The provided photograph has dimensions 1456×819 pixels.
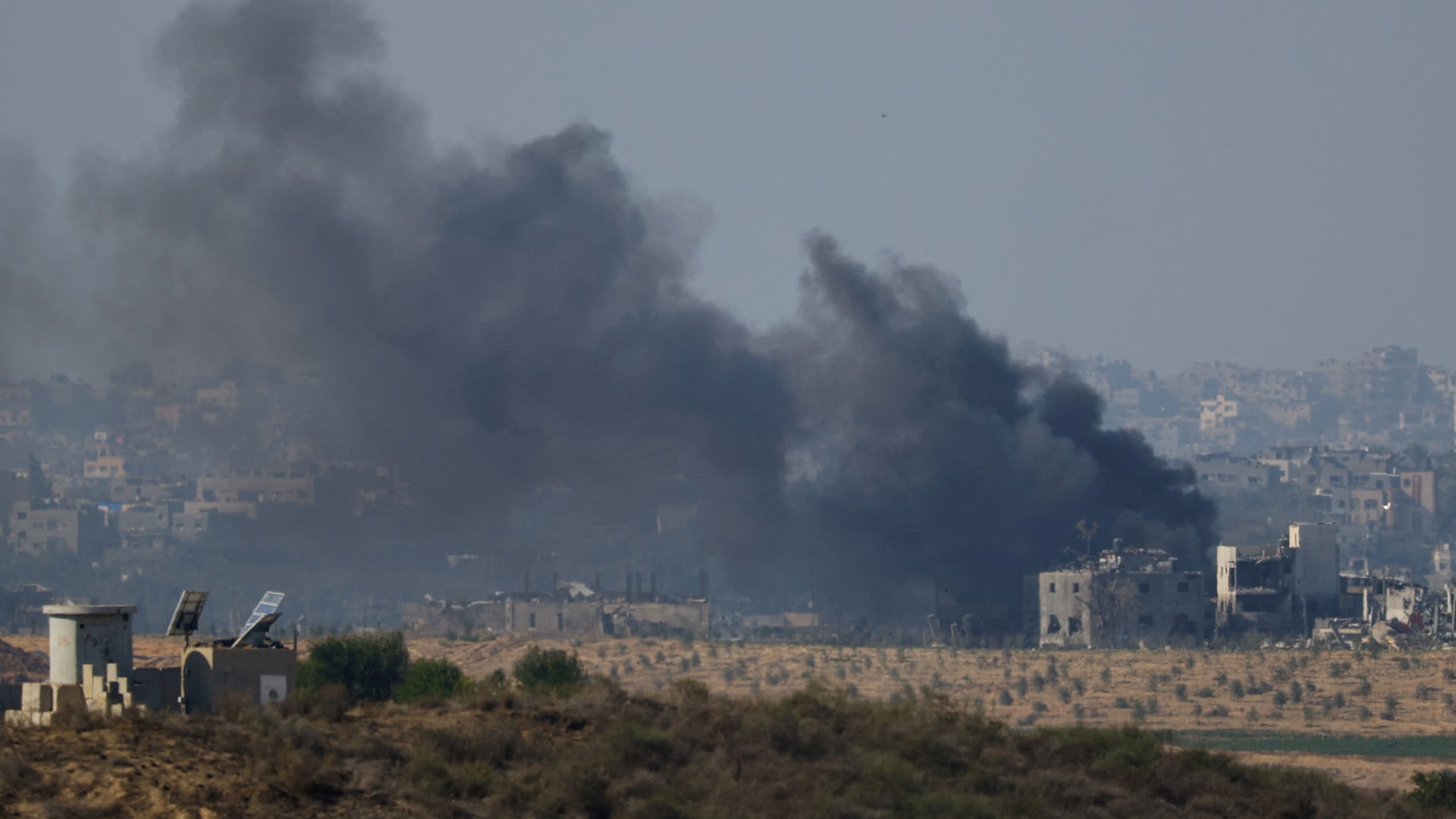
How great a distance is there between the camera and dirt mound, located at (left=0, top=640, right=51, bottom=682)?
55.6m

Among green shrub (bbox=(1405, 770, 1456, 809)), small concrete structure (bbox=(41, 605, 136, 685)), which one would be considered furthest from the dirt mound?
green shrub (bbox=(1405, 770, 1456, 809))

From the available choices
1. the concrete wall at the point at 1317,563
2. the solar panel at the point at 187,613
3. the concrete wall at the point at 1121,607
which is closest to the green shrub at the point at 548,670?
the solar panel at the point at 187,613

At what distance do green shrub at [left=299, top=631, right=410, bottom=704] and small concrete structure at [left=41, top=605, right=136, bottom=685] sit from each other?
32.7ft

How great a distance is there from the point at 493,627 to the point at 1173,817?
6250 cm

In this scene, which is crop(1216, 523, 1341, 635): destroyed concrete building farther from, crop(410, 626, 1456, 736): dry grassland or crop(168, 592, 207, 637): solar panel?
crop(168, 592, 207, 637): solar panel

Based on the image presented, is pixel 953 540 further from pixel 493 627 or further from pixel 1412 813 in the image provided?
pixel 1412 813

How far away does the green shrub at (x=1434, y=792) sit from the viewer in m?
34.9

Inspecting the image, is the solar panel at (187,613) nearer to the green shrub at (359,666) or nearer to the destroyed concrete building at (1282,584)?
the green shrub at (359,666)

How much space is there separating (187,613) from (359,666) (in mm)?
9331

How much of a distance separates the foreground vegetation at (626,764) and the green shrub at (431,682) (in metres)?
6.14

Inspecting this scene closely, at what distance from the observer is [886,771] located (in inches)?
1042

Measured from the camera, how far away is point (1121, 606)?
8631 cm

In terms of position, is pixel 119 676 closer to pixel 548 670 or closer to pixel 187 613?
pixel 187 613

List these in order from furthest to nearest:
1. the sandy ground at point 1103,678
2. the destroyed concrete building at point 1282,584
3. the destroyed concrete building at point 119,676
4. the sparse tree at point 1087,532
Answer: the sparse tree at point 1087,532 → the destroyed concrete building at point 1282,584 → the sandy ground at point 1103,678 → the destroyed concrete building at point 119,676
